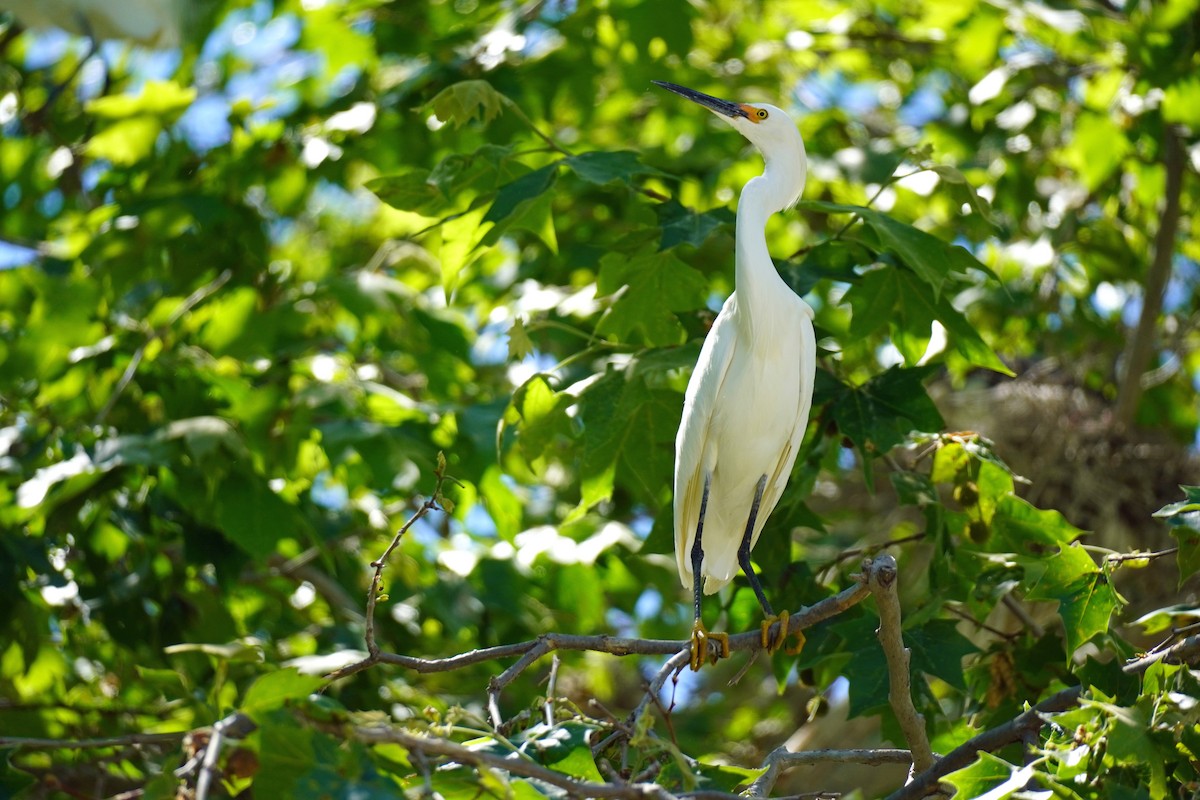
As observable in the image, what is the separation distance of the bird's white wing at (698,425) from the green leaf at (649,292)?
22 centimetres

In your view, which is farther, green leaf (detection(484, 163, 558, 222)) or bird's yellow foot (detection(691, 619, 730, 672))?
green leaf (detection(484, 163, 558, 222))

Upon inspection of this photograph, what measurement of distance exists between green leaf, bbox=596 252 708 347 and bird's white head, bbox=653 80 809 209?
295mm

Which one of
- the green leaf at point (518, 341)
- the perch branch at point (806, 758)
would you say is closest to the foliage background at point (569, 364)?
the green leaf at point (518, 341)

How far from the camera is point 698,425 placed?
8.07ft

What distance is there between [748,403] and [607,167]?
619 mm

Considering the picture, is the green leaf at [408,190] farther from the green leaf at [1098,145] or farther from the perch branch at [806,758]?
the green leaf at [1098,145]

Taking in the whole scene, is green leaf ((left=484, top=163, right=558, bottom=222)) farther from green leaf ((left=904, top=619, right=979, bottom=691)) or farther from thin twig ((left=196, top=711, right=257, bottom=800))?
thin twig ((left=196, top=711, right=257, bottom=800))

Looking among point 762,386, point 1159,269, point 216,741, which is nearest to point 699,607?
point 762,386

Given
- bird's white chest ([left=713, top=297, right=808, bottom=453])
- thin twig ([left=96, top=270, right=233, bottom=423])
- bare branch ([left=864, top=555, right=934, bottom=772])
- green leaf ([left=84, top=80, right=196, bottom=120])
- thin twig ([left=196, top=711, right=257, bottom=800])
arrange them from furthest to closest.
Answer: green leaf ([left=84, top=80, right=196, bottom=120]) < thin twig ([left=96, top=270, right=233, bottom=423]) < bird's white chest ([left=713, top=297, right=808, bottom=453]) < bare branch ([left=864, top=555, right=934, bottom=772]) < thin twig ([left=196, top=711, right=257, bottom=800])

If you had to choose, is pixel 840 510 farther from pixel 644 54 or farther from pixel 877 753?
pixel 877 753

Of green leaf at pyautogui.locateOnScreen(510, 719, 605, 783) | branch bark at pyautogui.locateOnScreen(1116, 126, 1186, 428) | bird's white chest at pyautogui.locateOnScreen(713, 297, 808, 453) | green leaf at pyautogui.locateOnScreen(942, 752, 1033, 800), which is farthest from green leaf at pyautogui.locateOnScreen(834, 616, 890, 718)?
branch bark at pyautogui.locateOnScreen(1116, 126, 1186, 428)

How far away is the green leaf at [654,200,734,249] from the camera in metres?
2.45

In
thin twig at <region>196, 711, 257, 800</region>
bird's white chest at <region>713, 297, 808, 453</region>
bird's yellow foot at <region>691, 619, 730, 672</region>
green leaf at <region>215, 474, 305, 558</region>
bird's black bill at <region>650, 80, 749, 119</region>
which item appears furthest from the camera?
green leaf at <region>215, 474, 305, 558</region>

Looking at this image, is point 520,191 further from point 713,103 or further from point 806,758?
point 806,758
